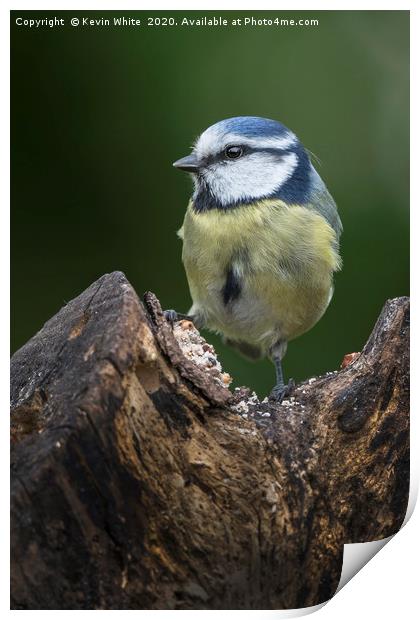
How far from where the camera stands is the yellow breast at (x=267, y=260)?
5.54ft

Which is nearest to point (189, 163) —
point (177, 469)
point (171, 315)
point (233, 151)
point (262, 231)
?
point (233, 151)

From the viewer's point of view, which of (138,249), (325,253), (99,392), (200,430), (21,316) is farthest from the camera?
(325,253)

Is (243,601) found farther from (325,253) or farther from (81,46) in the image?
(81,46)

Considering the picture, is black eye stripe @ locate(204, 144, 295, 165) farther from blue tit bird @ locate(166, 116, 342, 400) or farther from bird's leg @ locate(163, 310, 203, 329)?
bird's leg @ locate(163, 310, 203, 329)

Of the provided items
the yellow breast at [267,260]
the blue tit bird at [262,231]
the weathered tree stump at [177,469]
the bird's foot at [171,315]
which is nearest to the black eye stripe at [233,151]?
the blue tit bird at [262,231]

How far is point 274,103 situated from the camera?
1.49 m

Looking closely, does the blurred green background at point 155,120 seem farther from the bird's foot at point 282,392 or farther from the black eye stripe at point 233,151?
the bird's foot at point 282,392

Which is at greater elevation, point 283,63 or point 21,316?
point 283,63

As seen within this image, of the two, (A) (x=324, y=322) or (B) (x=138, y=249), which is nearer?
(B) (x=138, y=249)

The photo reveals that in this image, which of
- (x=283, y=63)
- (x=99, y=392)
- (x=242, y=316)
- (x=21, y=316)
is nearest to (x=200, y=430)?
→ (x=99, y=392)

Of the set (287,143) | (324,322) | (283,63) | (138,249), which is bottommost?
(324,322)

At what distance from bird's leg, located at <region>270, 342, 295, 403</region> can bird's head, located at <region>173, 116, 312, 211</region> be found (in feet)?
1.12

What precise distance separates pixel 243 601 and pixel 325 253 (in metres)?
0.75

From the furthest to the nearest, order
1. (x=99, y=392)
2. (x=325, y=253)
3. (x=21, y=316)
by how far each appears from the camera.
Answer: (x=325, y=253)
(x=21, y=316)
(x=99, y=392)
